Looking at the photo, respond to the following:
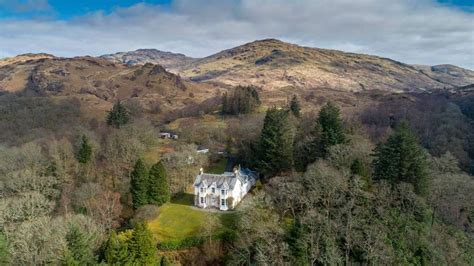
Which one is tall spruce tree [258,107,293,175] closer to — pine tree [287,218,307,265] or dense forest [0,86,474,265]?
dense forest [0,86,474,265]

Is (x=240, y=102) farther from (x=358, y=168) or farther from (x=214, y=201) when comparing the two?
(x=358, y=168)

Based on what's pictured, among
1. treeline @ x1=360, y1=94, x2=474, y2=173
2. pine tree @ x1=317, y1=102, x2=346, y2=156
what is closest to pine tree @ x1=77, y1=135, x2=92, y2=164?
pine tree @ x1=317, y1=102, x2=346, y2=156

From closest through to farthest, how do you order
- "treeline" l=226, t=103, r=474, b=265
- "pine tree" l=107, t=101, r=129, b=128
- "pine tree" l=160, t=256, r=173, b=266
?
1. "treeline" l=226, t=103, r=474, b=265
2. "pine tree" l=160, t=256, r=173, b=266
3. "pine tree" l=107, t=101, r=129, b=128

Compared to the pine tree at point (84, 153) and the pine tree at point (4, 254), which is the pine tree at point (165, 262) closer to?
the pine tree at point (4, 254)

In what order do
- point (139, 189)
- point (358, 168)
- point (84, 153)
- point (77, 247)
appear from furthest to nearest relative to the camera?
1. point (84, 153)
2. point (139, 189)
3. point (358, 168)
4. point (77, 247)

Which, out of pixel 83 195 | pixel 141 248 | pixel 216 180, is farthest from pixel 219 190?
pixel 83 195

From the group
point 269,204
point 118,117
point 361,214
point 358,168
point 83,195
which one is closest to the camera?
point 361,214

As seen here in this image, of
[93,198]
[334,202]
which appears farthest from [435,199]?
[93,198]
